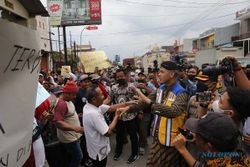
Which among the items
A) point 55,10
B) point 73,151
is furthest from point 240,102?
point 55,10

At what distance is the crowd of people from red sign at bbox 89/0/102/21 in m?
23.2

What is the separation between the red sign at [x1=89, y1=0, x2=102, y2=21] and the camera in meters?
28.5

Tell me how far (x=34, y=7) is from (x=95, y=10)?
27.5 meters

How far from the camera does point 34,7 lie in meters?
1.89

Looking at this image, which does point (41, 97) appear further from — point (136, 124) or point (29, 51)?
point (136, 124)

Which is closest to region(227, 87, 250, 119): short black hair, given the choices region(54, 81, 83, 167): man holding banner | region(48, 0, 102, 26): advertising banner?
region(54, 81, 83, 167): man holding banner

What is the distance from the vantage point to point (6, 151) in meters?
1.46

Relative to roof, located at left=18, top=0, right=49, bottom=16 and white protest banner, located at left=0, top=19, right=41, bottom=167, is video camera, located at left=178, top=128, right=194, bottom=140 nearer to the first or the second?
white protest banner, located at left=0, top=19, right=41, bottom=167

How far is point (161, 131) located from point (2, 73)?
232 cm

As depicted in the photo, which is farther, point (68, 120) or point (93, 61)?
point (93, 61)

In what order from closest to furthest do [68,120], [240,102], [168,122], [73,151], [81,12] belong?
[240,102] < [168,122] < [68,120] < [73,151] < [81,12]

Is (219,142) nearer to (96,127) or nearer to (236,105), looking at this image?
(236,105)

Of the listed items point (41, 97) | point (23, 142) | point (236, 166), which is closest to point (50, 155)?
point (41, 97)

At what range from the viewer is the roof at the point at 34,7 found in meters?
1.81
